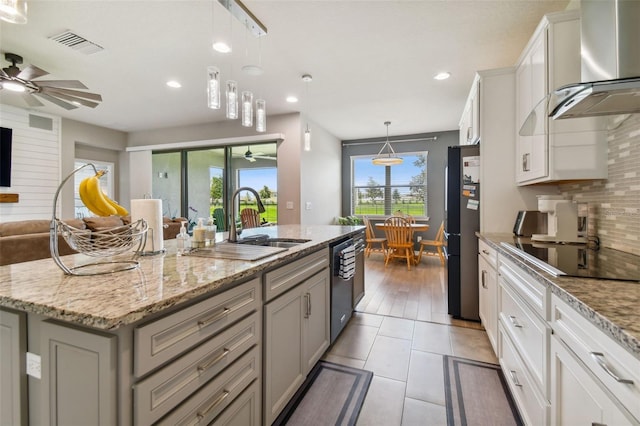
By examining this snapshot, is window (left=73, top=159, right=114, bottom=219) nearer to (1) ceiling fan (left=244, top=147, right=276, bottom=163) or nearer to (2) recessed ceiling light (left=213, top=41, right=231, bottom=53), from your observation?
(1) ceiling fan (left=244, top=147, right=276, bottom=163)

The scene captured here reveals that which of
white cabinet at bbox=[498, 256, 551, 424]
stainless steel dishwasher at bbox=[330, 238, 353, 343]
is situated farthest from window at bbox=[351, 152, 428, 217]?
white cabinet at bbox=[498, 256, 551, 424]

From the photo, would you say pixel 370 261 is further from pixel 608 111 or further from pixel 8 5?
pixel 8 5

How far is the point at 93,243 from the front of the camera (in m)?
1.09

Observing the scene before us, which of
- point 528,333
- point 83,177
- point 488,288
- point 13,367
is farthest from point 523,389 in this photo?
point 83,177

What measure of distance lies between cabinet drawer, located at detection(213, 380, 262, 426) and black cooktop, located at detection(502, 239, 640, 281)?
1366 mm

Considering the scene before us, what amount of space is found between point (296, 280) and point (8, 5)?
2.32 meters

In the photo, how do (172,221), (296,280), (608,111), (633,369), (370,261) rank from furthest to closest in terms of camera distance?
1. (370,261)
2. (172,221)
3. (296,280)
4. (608,111)
5. (633,369)

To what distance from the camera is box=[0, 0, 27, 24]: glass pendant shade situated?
1.61 meters

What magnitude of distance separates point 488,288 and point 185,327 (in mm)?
2278

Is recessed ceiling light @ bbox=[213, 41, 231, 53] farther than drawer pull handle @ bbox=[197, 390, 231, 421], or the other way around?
recessed ceiling light @ bbox=[213, 41, 231, 53]

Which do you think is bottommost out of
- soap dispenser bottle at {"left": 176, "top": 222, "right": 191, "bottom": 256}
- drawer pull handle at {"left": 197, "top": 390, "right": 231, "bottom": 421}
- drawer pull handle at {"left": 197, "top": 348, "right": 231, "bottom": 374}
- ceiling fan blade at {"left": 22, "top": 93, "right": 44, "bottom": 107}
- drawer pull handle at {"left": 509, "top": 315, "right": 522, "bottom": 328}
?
drawer pull handle at {"left": 197, "top": 390, "right": 231, "bottom": 421}

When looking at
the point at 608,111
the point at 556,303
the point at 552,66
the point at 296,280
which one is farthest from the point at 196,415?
the point at 552,66

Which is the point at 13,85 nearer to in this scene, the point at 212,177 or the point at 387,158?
the point at 212,177

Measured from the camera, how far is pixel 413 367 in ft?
6.64
